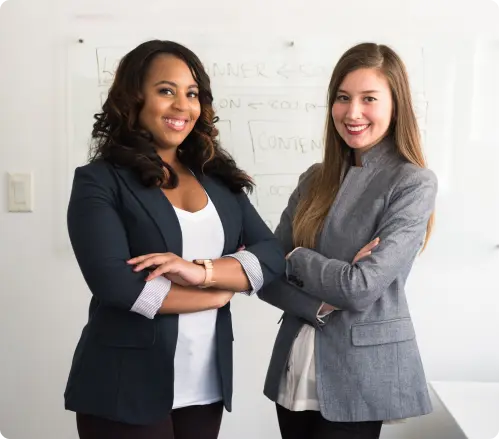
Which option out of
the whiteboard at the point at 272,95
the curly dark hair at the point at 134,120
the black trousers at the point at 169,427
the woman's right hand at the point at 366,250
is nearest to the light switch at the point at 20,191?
the whiteboard at the point at 272,95

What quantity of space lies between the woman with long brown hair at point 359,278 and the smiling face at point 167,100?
0.45 metres

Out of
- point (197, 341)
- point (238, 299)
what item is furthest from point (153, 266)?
point (238, 299)

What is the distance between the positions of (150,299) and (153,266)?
0.09 metres

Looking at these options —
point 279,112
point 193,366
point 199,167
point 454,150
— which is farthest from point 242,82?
point 193,366

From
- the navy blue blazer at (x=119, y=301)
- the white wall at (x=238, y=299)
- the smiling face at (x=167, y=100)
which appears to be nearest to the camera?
the navy blue blazer at (x=119, y=301)

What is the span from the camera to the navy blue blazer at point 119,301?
1454 millimetres

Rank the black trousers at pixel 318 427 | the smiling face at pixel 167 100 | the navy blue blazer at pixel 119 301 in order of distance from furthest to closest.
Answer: the black trousers at pixel 318 427, the smiling face at pixel 167 100, the navy blue blazer at pixel 119 301

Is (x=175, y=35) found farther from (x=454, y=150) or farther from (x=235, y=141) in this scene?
(x=454, y=150)

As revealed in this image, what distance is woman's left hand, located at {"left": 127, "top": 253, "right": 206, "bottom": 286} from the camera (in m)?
1.46

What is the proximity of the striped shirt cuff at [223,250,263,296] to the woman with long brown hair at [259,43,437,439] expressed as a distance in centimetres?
15

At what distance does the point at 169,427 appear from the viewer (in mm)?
1534

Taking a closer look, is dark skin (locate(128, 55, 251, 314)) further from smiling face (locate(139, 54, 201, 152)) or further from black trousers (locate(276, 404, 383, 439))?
black trousers (locate(276, 404, 383, 439))

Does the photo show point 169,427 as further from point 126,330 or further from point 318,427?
point 318,427

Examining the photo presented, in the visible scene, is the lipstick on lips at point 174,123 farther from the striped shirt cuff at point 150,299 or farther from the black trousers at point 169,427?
the black trousers at point 169,427
